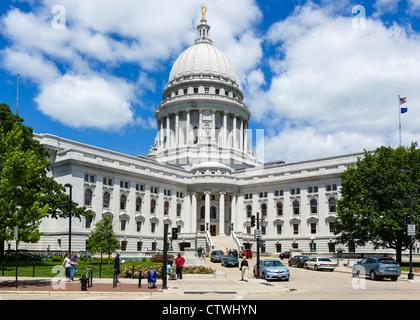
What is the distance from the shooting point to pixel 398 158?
174 ft

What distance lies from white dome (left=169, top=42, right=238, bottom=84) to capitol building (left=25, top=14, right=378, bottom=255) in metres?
10.4

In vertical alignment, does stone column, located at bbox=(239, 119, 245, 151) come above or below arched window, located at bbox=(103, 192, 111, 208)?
above

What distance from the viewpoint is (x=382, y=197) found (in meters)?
52.5

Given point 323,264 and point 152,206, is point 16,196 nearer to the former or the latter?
point 323,264

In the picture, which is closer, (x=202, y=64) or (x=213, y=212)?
(x=213, y=212)

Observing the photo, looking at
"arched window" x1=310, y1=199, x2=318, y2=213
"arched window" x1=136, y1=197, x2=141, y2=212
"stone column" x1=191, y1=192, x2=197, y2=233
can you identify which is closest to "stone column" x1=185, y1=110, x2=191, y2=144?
"stone column" x1=191, y1=192, x2=197, y2=233

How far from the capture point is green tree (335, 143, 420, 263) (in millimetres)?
50625

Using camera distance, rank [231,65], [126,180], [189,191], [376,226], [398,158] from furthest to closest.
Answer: [231,65]
[189,191]
[126,180]
[398,158]
[376,226]

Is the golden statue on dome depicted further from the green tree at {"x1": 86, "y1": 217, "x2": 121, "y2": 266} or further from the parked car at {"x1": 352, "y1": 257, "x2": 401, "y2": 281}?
the parked car at {"x1": 352, "y1": 257, "x2": 401, "y2": 281}

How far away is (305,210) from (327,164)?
361 inches

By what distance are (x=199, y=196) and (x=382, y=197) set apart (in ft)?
139

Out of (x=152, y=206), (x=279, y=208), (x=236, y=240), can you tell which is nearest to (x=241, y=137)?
(x=279, y=208)
